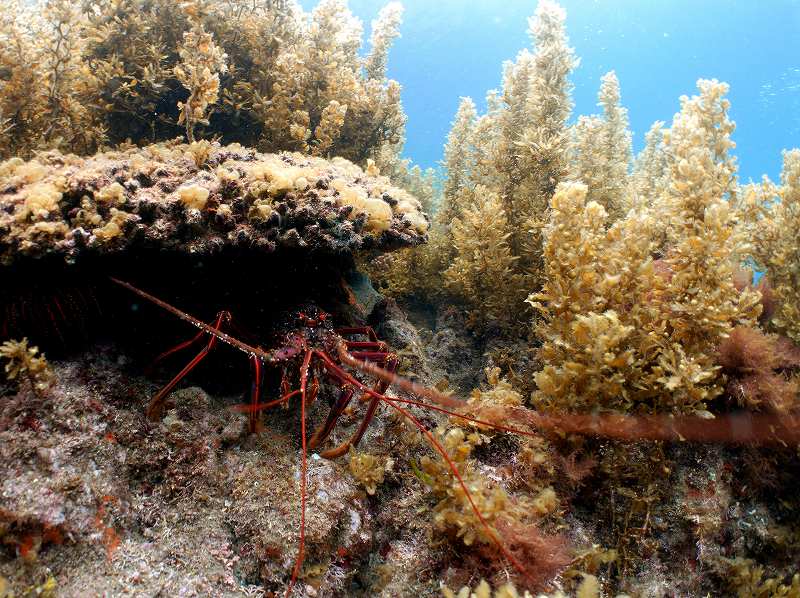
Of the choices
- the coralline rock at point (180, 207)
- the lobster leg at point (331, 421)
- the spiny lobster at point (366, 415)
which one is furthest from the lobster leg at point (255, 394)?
the coralline rock at point (180, 207)

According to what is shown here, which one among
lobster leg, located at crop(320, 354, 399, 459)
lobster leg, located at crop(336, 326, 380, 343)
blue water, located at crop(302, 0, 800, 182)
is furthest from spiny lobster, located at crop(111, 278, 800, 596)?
blue water, located at crop(302, 0, 800, 182)

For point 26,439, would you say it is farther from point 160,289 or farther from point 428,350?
point 428,350

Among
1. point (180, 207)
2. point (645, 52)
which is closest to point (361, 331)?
point (180, 207)

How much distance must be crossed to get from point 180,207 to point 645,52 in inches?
2478

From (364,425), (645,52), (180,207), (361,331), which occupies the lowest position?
(364,425)

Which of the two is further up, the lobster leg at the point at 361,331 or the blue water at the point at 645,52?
the blue water at the point at 645,52

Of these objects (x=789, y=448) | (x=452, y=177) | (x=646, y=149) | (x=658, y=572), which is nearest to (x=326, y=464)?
(x=658, y=572)

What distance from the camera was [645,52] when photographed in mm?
49281

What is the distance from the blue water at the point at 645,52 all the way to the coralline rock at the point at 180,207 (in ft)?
108

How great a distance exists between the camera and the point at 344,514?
2.65 meters

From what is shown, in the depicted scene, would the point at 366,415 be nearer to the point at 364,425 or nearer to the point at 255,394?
the point at 364,425

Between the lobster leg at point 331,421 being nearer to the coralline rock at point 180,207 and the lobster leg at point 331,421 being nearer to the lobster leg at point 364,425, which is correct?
the lobster leg at point 364,425

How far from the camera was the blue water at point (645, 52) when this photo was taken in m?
37.0

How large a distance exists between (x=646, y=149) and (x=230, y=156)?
907 centimetres
